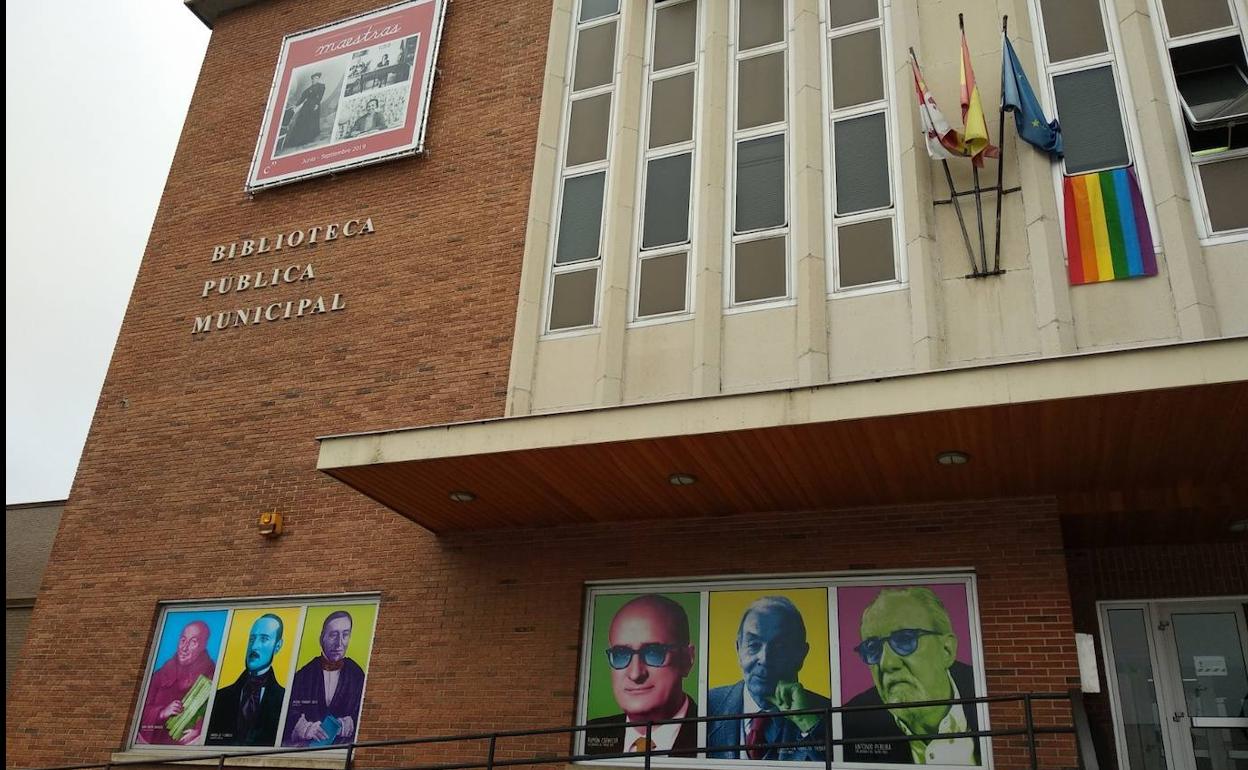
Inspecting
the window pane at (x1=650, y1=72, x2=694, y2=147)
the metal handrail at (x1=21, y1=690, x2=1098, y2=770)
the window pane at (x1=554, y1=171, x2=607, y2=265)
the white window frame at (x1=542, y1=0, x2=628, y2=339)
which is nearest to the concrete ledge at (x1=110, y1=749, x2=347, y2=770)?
the metal handrail at (x1=21, y1=690, x2=1098, y2=770)

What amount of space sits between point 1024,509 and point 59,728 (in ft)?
36.5

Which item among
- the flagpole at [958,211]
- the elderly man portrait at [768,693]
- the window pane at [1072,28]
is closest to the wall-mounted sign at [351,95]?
the flagpole at [958,211]

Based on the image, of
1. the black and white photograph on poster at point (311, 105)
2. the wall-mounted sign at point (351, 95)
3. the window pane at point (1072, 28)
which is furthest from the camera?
the black and white photograph on poster at point (311, 105)

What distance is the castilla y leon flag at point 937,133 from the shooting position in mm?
9672

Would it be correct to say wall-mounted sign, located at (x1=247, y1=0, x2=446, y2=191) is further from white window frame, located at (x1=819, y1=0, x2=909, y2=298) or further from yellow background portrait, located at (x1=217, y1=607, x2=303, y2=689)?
yellow background portrait, located at (x1=217, y1=607, x2=303, y2=689)

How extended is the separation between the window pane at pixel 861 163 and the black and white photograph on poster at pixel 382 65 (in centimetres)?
698

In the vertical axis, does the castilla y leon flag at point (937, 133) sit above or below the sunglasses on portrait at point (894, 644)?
above

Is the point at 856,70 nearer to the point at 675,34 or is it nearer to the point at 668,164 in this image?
the point at 668,164

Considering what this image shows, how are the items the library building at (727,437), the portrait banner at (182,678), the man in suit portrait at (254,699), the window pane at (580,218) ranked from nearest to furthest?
→ the library building at (727,437) → the man in suit portrait at (254,699) → the window pane at (580,218) → the portrait banner at (182,678)

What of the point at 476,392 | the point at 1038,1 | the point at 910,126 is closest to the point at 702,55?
the point at 910,126

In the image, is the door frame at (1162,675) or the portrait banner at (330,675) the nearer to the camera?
the door frame at (1162,675)

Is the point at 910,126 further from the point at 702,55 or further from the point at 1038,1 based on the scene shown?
the point at 702,55

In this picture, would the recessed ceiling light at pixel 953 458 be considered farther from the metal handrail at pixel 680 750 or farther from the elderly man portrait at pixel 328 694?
the elderly man portrait at pixel 328 694

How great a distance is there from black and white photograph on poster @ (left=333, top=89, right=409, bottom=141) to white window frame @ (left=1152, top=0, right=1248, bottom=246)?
9463mm
